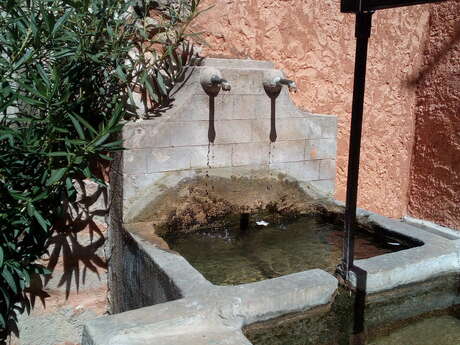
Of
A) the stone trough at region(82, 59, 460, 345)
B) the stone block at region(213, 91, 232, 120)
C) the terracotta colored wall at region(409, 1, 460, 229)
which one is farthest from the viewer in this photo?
the terracotta colored wall at region(409, 1, 460, 229)

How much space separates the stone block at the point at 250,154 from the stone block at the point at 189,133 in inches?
11.4

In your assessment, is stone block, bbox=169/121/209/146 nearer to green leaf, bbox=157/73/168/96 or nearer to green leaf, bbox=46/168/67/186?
green leaf, bbox=157/73/168/96

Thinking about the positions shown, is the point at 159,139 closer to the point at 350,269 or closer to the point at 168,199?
the point at 168,199

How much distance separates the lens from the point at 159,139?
3.18m

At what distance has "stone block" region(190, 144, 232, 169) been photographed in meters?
3.36

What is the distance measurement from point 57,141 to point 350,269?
188cm

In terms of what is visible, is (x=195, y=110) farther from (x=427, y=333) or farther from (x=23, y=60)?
(x=427, y=333)

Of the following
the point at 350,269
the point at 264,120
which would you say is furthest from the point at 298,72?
the point at 350,269

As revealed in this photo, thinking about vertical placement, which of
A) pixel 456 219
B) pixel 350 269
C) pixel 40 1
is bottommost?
pixel 456 219

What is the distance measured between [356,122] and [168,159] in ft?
4.59

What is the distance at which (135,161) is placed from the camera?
3094 mm

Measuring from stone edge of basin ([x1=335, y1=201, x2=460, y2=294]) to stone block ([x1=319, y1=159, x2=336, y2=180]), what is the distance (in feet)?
4.08

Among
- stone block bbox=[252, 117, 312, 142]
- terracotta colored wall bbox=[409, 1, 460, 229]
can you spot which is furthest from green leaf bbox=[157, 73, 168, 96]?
terracotta colored wall bbox=[409, 1, 460, 229]

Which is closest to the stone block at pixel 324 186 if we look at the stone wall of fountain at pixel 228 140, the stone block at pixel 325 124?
the stone wall of fountain at pixel 228 140
